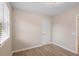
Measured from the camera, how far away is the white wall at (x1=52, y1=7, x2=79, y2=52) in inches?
68.7

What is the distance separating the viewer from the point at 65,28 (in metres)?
1.96

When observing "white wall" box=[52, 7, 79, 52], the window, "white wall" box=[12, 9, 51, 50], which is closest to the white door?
"white wall" box=[12, 9, 51, 50]

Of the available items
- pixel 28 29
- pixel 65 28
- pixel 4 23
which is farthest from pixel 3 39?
pixel 65 28

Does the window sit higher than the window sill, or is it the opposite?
the window

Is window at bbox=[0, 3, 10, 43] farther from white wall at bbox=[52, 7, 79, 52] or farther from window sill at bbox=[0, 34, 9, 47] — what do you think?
white wall at bbox=[52, 7, 79, 52]

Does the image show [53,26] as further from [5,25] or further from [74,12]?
[5,25]

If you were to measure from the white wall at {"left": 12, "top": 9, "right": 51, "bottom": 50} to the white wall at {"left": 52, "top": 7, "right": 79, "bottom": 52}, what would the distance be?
0.52 feet

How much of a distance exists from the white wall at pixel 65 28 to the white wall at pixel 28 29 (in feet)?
0.52

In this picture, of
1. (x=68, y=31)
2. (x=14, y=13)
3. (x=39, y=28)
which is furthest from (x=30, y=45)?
(x=68, y=31)

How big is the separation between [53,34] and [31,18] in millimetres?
557

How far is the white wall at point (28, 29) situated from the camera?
58.6 inches

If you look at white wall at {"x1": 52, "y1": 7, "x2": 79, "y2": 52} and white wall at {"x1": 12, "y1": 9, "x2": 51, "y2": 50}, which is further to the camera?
white wall at {"x1": 52, "y1": 7, "x2": 79, "y2": 52}

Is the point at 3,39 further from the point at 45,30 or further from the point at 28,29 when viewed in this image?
the point at 45,30

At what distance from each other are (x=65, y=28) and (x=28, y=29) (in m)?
0.86
